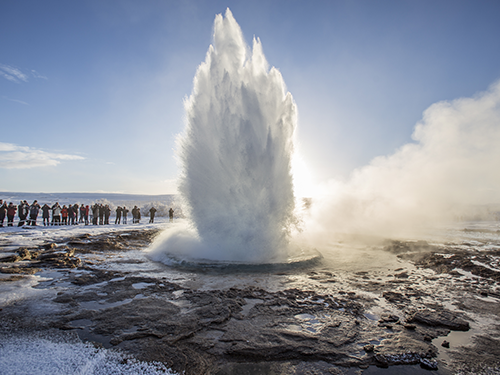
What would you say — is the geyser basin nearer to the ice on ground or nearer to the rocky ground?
the rocky ground

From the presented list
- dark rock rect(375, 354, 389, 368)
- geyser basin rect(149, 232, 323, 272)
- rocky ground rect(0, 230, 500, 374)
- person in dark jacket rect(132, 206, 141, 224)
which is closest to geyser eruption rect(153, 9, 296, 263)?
geyser basin rect(149, 232, 323, 272)

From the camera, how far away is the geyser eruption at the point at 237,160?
9797 mm

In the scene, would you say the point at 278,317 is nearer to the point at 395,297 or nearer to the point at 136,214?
the point at 395,297

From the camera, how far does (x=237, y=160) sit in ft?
32.8

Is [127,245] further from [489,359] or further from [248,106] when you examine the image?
[489,359]

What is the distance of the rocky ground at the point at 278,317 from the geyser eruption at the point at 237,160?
2.07m

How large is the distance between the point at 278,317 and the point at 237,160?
21.4 ft

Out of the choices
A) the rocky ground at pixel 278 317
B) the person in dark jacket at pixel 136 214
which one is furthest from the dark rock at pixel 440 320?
the person in dark jacket at pixel 136 214

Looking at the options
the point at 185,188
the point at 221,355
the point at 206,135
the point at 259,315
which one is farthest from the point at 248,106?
the point at 221,355

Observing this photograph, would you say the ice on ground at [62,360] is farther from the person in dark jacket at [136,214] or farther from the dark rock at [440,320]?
the person in dark jacket at [136,214]

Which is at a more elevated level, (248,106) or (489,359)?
(248,106)

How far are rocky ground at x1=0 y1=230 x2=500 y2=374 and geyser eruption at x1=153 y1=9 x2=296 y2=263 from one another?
81.5 inches

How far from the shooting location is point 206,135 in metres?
10.7

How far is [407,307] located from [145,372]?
476cm
